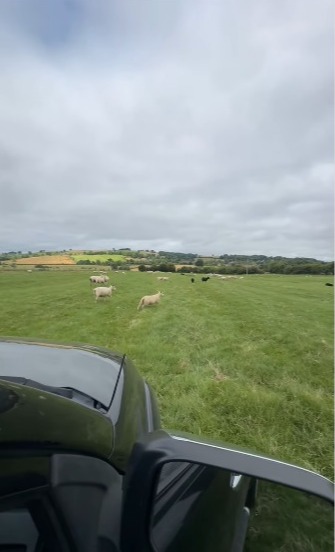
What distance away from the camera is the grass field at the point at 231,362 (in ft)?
15.6

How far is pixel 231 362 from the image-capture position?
7789 mm

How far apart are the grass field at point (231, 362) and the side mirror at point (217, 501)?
6 cm

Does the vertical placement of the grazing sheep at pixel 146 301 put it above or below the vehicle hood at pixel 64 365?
below

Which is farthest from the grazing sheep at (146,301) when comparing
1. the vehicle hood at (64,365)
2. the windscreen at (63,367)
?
the windscreen at (63,367)

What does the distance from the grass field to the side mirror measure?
64mm

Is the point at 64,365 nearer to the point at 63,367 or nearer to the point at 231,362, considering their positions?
the point at 63,367

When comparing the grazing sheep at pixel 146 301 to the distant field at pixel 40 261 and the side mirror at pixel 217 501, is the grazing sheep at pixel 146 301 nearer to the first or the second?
the side mirror at pixel 217 501

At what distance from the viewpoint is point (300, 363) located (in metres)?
7.67

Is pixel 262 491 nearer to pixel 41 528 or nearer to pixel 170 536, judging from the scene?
pixel 170 536

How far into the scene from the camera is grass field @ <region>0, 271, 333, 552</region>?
15.6 ft

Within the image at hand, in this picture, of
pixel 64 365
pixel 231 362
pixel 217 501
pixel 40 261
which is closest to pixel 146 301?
pixel 231 362

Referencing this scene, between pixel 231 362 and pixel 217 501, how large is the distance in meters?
6.35

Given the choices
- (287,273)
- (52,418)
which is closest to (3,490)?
(52,418)

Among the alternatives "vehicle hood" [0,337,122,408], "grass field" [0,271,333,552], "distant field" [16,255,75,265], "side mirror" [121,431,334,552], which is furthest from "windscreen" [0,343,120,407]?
"distant field" [16,255,75,265]
